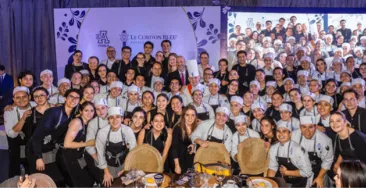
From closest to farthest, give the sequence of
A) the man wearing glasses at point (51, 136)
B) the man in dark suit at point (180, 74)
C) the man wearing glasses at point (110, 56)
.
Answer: the man wearing glasses at point (51, 136)
the man in dark suit at point (180, 74)
the man wearing glasses at point (110, 56)

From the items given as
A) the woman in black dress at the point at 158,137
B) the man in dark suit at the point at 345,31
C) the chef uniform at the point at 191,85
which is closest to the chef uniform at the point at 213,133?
the woman in black dress at the point at 158,137

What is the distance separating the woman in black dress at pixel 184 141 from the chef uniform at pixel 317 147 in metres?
1.12

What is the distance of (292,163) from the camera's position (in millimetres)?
4168

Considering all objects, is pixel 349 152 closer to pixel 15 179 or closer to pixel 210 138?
pixel 210 138

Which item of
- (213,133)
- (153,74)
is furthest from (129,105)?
(213,133)

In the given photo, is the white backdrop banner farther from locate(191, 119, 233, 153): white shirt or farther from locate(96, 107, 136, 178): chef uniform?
locate(96, 107, 136, 178): chef uniform

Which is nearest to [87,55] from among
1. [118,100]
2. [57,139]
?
[118,100]

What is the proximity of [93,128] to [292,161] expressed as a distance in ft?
6.97

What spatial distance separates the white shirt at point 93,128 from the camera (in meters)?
4.58

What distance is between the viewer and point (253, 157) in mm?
4156

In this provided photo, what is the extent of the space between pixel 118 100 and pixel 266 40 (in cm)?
349

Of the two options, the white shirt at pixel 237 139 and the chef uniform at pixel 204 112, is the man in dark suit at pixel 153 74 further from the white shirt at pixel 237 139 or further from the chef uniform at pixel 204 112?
the white shirt at pixel 237 139

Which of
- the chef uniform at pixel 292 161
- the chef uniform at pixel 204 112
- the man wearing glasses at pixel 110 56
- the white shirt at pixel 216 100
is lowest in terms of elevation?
the chef uniform at pixel 292 161

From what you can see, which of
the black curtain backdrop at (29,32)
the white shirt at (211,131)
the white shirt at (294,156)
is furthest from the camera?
the black curtain backdrop at (29,32)
